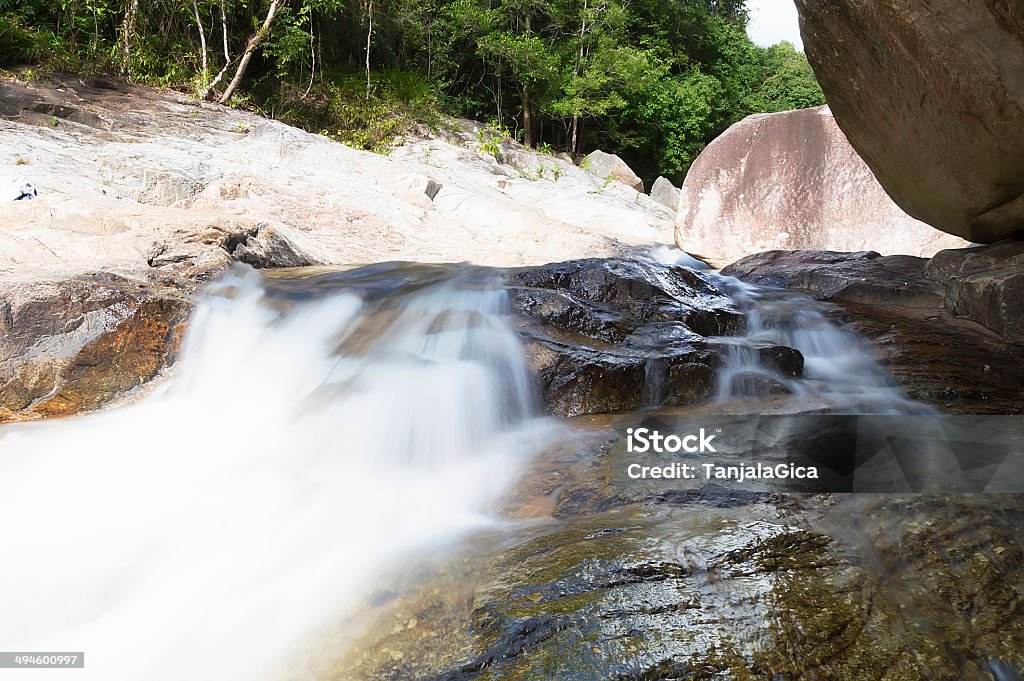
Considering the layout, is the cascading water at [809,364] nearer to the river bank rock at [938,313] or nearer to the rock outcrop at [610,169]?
the river bank rock at [938,313]

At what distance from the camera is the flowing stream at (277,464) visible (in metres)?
1.91

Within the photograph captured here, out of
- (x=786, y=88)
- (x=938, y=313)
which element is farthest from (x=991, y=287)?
(x=786, y=88)

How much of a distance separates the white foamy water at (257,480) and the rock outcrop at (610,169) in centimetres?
1142

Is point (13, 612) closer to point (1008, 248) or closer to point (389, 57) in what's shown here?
point (1008, 248)

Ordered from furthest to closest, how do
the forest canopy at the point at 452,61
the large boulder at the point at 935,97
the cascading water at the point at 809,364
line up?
the forest canopy at the point at 452,61
the cascading water at the point at 809,364
the large boulder at the point at 935,97

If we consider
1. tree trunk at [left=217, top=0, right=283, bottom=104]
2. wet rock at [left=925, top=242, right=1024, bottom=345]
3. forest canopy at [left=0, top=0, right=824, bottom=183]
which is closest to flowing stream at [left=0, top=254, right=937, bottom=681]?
wet rock at [left=925, top=242, right=1024, bottom=345]

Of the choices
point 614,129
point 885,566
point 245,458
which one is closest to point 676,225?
point 245,458

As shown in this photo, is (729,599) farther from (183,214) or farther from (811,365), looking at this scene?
(183,214)

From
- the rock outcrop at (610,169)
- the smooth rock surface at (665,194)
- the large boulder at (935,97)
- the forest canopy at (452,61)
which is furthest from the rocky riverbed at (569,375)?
the smooth rock surface at (665,194)

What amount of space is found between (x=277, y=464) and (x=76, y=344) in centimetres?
145

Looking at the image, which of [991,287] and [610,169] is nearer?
[991,287]

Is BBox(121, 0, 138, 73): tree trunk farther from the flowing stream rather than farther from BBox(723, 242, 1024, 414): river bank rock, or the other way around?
BBox(723, 242, 1024, 414): river bank rock

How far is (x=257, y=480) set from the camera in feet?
9.06

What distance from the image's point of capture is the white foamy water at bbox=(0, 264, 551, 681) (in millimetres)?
1889
